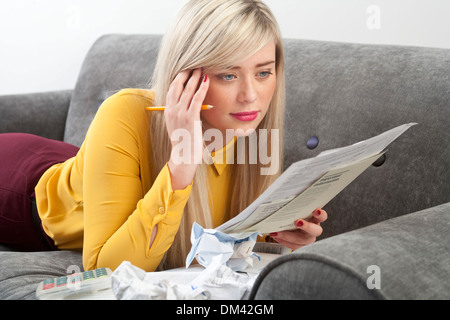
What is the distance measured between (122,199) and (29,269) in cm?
23

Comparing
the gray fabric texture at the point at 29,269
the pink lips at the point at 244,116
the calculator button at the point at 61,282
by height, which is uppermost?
the pink lips at the point at 244,116

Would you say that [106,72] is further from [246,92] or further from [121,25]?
[246,92]

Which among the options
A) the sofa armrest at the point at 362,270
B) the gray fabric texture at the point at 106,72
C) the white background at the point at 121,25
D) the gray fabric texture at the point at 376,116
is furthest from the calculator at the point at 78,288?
the white background at the point at 121,25

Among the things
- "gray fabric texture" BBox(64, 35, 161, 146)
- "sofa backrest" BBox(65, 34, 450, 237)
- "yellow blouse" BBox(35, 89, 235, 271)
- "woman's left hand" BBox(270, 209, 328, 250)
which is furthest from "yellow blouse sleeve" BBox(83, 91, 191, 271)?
"gray fabric texture" BBox(64, 35, 161, 146)

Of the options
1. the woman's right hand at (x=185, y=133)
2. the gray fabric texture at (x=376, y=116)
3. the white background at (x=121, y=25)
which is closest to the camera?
the woman's right hand at (x=185, y=133)

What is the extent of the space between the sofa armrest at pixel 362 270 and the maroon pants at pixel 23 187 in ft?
2.83

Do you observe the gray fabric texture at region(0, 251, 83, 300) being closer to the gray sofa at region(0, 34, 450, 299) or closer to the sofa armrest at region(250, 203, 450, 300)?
the gray sofa at region(0, 34, 450, 299)

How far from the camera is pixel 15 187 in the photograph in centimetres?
160

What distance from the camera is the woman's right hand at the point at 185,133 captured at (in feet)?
3.76

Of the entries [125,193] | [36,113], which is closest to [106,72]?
[36,113]

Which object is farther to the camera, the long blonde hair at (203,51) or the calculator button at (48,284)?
the long blonde hair at (203,51)

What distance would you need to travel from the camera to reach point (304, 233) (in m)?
1.24

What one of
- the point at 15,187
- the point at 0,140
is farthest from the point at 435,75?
the point at 0,140

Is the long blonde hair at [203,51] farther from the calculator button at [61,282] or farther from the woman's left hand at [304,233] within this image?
the calculator button at [61,282]
